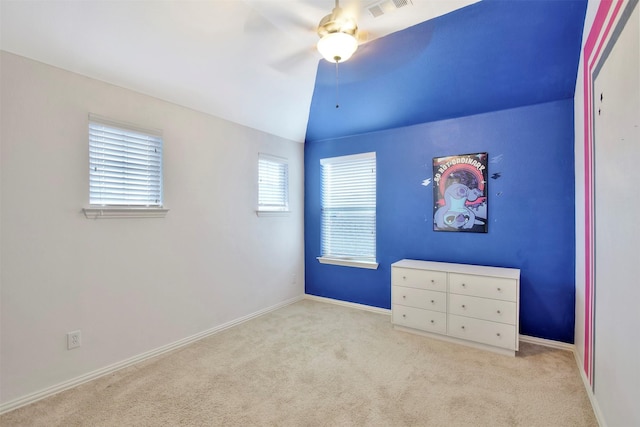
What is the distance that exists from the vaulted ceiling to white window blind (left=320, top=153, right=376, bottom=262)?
81cm

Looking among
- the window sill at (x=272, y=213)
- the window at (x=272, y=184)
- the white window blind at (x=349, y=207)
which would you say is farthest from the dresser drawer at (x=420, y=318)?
the window at (x=272, y=184)

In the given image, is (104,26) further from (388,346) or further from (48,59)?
(388,346)

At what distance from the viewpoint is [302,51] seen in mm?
2764

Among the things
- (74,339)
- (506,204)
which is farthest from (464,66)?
(74,339)

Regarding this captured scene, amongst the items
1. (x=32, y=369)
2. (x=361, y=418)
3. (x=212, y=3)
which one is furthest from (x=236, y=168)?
(x=361, y=418)

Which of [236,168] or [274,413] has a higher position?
[236,168]

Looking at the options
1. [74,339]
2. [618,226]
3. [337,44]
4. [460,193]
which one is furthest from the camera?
[460,193]

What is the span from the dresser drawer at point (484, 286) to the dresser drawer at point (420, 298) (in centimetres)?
15

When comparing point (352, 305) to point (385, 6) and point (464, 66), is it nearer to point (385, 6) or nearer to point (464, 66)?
point (464, 66)

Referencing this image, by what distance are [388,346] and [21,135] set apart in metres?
3.26

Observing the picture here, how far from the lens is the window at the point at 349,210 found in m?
3.88

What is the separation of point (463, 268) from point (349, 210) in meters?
1.59

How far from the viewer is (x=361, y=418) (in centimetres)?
186

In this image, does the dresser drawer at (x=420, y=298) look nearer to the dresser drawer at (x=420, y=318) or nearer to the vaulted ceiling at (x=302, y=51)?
the dresser drawer at (x=420, y=318)
